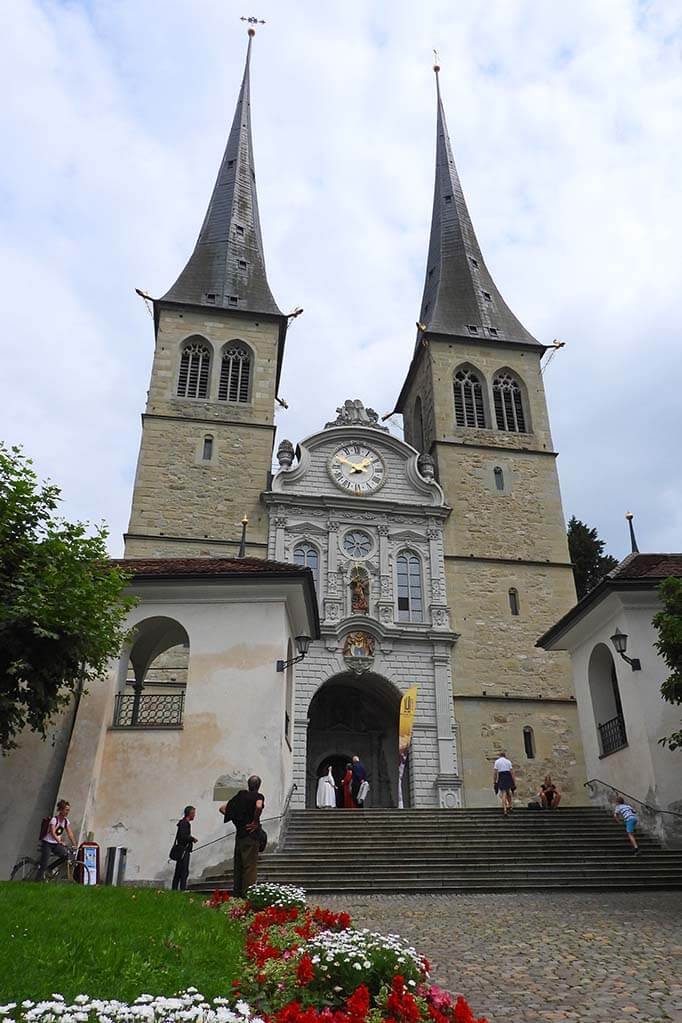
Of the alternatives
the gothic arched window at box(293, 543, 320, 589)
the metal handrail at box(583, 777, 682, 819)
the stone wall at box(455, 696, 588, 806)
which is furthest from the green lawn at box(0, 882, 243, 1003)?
the gothic arched window at box(293, 543, 320, 589)

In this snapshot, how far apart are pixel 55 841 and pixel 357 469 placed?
19.3 metres

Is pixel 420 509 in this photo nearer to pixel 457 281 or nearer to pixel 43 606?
pixel 457 281

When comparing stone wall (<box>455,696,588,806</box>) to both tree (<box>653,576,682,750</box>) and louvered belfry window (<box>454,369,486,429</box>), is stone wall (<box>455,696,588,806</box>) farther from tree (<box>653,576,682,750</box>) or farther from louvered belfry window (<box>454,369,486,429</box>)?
tree (<box>653,576,682,750</box>)

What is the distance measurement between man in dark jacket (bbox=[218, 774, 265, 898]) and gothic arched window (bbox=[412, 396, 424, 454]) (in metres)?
25.6

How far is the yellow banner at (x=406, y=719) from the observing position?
21578mm

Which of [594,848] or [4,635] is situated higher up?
[4,635]

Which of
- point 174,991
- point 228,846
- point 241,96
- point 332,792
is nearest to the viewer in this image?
point 174,991

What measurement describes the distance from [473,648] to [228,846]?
14734mm

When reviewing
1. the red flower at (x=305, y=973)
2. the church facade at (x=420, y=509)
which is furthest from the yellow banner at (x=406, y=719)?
the red flower at (x=305, y=973)

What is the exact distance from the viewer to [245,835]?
28.7ft

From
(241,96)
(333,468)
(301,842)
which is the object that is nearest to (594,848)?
(301,842)

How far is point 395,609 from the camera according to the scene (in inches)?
1019

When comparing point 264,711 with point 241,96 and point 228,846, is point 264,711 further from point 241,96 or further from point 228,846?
point 241,96

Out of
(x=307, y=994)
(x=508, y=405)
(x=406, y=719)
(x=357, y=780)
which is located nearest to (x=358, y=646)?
(x=406, y=719)
